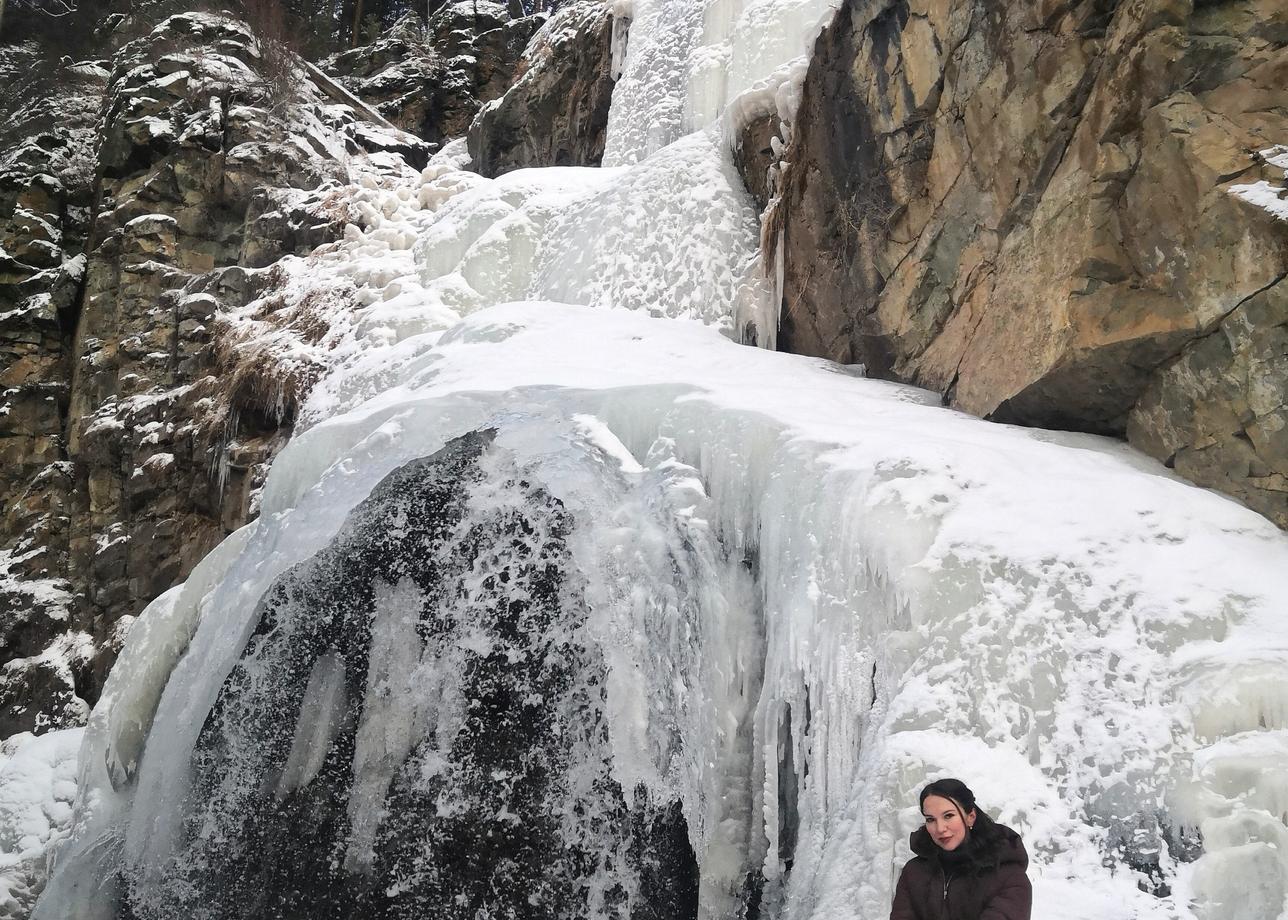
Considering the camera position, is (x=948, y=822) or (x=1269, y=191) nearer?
(x=948, y=822)

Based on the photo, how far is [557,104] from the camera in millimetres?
11859

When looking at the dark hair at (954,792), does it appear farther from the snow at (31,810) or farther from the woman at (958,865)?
the snow at (31,810)

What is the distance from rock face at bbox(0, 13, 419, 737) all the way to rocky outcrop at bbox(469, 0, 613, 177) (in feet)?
6.77

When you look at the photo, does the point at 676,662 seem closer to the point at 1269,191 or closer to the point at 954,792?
the point at 954,792

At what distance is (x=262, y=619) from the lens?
4316 mm

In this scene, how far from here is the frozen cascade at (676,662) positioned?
8.09 ft

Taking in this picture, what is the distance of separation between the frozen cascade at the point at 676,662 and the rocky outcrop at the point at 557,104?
5645 millimetres

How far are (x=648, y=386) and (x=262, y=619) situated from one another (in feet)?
6.98

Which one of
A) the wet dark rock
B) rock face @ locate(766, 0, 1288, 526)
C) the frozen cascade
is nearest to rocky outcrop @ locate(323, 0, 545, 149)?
the frozen cascade

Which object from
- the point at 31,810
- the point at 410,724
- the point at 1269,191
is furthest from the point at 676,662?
the point at 31,810

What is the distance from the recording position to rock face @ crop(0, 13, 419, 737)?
8.68 meters

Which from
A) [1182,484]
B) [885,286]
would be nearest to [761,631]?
[1182,484]

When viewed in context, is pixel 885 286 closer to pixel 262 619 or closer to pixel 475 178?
pixel 262 619

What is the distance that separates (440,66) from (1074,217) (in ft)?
49.0
